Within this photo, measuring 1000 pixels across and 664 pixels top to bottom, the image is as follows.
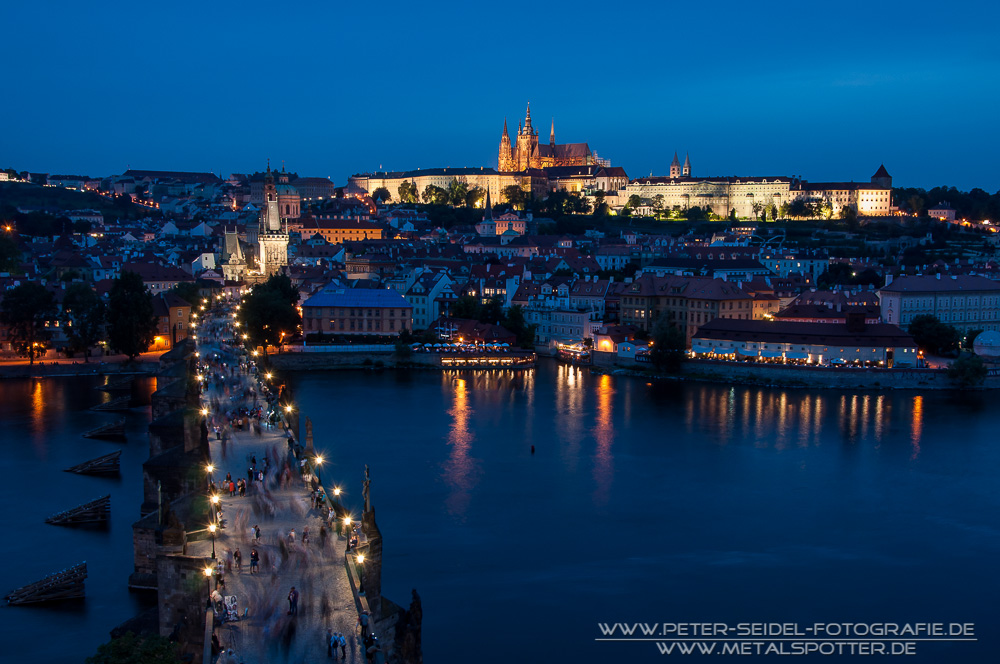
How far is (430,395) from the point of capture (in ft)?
64.7

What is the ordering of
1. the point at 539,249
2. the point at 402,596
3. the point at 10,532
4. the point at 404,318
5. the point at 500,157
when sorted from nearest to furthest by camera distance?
the point at 402,596 → the point at 10,532 → the point at 404,318 → the point at 539,249 → the point at 500,157

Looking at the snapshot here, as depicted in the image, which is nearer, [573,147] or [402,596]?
[402,596]

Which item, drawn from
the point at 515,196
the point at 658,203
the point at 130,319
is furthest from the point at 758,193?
the point at 130,319

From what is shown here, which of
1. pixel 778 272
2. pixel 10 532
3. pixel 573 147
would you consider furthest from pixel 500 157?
pixel 10 532

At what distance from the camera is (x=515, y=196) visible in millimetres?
58906

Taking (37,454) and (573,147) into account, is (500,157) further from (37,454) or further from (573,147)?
(37,454)

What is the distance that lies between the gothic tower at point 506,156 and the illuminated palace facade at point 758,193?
43.1ft

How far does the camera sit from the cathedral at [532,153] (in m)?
70.6

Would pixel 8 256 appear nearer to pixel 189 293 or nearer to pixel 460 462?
pixel 189 293

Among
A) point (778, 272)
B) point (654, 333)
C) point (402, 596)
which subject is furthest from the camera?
point (778, 272)

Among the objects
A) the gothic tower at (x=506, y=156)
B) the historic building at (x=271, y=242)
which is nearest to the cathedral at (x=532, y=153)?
the gothic tower at (x=506, y=156)

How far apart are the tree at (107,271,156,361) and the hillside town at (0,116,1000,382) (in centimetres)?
122

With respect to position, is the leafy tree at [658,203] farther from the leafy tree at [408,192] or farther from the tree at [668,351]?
the tree at [668,351]

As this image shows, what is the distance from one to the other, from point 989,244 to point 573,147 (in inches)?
1346
